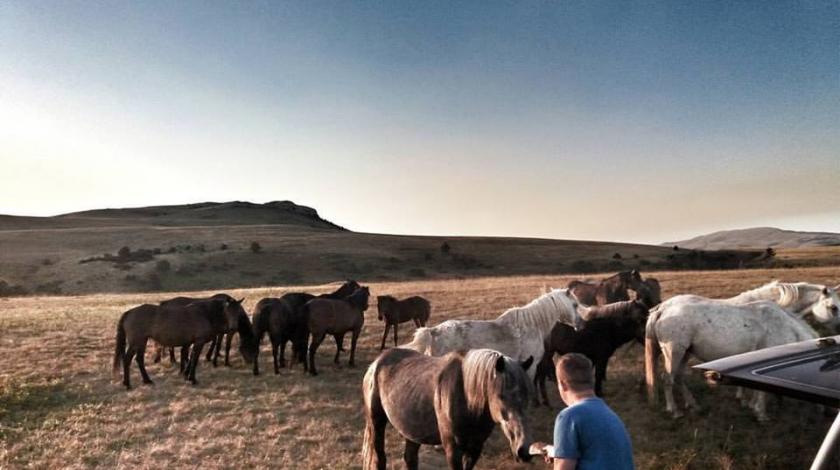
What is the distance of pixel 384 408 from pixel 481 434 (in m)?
1.29

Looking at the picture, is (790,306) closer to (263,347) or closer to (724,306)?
(724,306)

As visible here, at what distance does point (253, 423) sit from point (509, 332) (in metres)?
5.03

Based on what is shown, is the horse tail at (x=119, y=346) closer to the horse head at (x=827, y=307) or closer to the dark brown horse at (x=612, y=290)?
the dark brown horse at (x=612, y=290)

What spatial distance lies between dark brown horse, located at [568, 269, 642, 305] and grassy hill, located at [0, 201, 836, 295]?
35293 mm

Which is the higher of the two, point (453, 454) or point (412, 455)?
point (453, 454)

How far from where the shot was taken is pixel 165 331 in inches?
436

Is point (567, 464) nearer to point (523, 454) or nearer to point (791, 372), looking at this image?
point (523, 454)

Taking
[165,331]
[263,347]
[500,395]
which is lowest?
[263,347]

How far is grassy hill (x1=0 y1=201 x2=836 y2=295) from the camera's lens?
4388 cm

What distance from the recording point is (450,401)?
4.64 m

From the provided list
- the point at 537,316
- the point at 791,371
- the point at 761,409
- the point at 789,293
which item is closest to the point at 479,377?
the point at 791,371

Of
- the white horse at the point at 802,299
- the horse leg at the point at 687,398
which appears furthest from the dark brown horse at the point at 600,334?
the horse leg at the point at 687,398

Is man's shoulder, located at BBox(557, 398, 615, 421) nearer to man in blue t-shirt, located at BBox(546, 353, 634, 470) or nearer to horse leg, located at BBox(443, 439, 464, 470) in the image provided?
man in blue t-shirt, located at BBox(546, 353, 634, 470)

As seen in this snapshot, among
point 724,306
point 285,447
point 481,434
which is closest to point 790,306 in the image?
point 724,306
